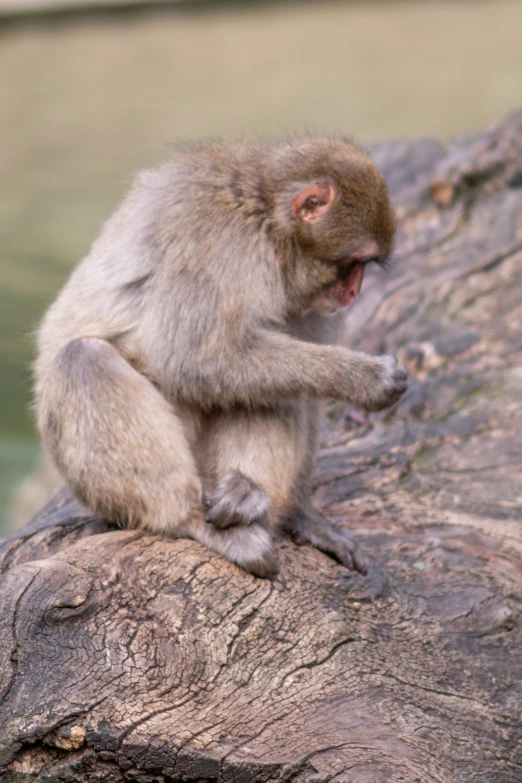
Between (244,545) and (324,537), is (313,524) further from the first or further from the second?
(244,545)

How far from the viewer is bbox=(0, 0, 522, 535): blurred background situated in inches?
444

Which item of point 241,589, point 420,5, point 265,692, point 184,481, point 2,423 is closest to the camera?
point 265,692

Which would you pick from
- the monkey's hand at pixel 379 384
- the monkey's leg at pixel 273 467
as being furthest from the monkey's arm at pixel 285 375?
the monkey's leg at pixel 273 467

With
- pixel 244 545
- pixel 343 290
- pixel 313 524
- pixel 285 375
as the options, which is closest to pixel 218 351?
pixel 285 375

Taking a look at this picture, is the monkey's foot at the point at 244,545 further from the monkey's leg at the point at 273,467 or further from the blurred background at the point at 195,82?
the blurred background at the point at 195,82

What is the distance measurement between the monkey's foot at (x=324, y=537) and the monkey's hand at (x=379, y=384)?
0.49 meters

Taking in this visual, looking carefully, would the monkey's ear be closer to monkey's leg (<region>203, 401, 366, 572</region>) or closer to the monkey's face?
the monkey's face

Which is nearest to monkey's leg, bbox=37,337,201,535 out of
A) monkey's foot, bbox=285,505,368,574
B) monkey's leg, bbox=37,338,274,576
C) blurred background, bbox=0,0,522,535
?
monkey's leg, bbox=37,338,274,576

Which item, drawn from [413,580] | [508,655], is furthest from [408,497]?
[508,655]

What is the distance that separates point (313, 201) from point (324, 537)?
125cm

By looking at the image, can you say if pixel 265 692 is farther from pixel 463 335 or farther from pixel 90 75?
pixel 90 75

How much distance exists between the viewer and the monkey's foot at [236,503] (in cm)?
351

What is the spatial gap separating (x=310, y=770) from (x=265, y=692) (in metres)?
0.31

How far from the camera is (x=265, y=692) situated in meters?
3.08
